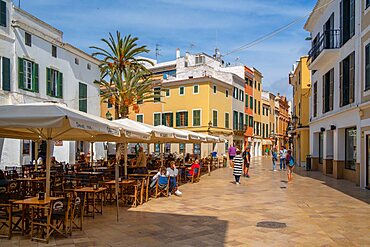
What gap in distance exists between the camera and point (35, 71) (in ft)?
65.4

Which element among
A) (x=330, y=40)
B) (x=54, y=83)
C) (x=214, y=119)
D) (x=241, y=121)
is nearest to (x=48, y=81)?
(x=54, y=83)

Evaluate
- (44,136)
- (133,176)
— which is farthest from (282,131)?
(44,136)

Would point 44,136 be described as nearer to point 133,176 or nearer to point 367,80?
point 133,176

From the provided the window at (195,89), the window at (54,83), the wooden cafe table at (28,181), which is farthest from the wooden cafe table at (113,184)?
the window at (195,89)

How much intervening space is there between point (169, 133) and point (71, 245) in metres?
8.50

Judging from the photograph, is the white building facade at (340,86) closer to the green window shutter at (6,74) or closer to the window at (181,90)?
the green window shutter at (6,74)

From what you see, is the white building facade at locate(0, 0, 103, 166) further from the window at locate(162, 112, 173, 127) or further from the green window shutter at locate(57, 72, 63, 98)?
the window at locate(162, 112, 173, 127)

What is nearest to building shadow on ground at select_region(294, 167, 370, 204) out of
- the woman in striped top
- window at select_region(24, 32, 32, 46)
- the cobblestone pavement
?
the cobblestone pavement

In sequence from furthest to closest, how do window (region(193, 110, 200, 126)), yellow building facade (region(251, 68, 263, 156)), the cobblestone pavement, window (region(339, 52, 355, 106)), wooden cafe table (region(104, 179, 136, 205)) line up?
yellow building facade (region(251, 68, 263, 156))
window (region(193, 110, 200, 126))
window (region(339, 52, 355, 106))
wooden cafe table (region(104, 179, 136, 205))
the cobblestone pavement

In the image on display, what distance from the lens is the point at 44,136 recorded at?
26.6 feet

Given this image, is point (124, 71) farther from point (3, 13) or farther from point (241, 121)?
point (241, 121)

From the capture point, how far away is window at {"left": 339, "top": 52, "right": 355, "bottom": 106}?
16973mm

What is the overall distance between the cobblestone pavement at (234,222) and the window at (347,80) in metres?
5.41

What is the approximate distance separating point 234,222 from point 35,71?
49.8 ft
